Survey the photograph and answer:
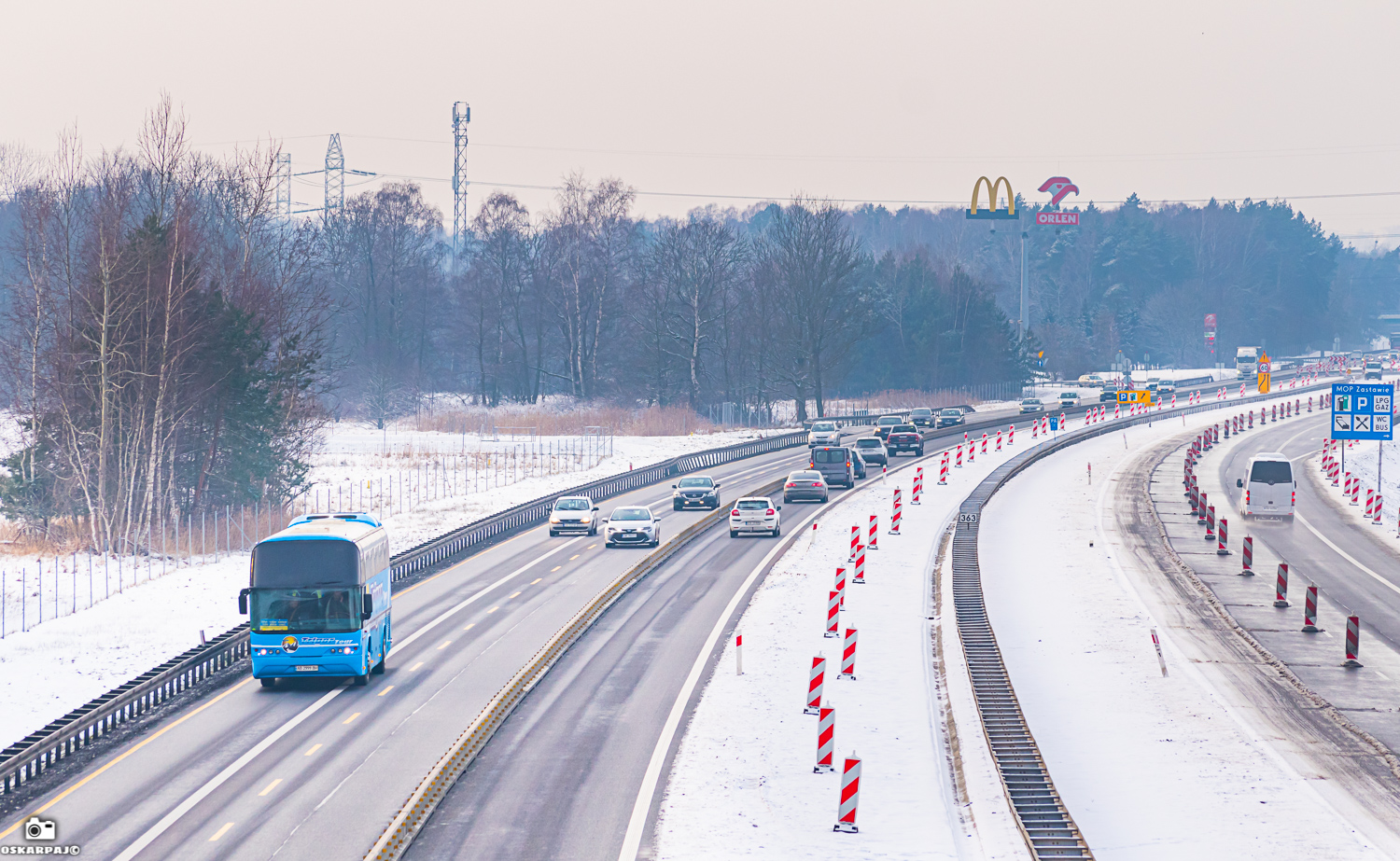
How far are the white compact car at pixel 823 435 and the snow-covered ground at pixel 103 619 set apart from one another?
31.4m

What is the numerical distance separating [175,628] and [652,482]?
36.0 metres

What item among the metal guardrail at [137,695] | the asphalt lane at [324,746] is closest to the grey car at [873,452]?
the metal guardrail at [137,695]

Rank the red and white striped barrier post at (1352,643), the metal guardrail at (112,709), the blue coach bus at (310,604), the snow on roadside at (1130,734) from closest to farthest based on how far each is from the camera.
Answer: the snow on roadside at (1130,734), the metal guardrail at (112,709), the blue coach bus at (310,604), the red and white striped barrier post at (1352,643)

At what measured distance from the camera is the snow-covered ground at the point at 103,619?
82.4 feet

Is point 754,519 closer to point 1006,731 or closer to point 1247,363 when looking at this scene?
point 1006,731

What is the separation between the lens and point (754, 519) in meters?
47.0

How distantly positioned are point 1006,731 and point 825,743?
4.11m

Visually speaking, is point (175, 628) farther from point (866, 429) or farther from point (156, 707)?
point (866, 429)

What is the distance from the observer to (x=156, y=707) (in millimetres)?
23859

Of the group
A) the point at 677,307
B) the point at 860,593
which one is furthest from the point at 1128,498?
the point at 677,307

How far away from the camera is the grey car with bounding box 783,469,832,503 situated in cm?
5631

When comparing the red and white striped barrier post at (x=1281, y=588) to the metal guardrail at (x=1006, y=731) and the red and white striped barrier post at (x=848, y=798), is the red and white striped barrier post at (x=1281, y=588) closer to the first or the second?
the metal guardrail at (x=1006, y=731)

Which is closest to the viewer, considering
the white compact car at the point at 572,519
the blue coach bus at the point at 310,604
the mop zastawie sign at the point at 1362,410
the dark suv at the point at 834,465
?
the blue coach bus at the point at 310,604

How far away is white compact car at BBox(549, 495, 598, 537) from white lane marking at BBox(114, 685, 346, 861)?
74.4 ft
